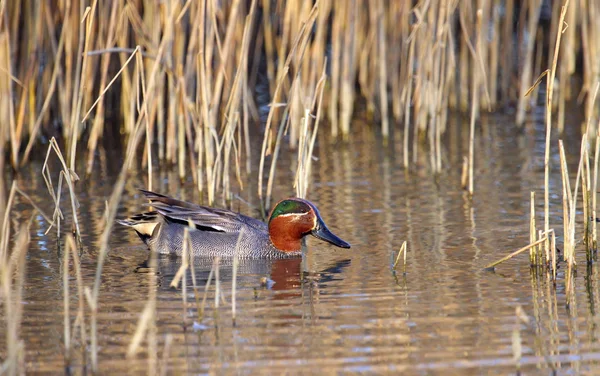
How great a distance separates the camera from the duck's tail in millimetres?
7340

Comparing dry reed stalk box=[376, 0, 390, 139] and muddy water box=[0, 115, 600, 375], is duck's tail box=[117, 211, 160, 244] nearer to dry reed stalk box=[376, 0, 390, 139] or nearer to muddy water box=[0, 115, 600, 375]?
muddy water box=[0, 115, 600, 375]

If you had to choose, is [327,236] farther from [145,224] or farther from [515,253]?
[515,253]

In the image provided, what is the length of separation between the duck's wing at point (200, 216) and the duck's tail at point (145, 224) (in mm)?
92

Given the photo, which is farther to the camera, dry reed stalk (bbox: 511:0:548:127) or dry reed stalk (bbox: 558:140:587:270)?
dry reed stalk (bbox: 511:0:548:127)

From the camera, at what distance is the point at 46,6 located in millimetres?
9344

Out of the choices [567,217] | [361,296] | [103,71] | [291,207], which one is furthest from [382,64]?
[361,296]

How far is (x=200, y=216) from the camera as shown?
23.7 feet

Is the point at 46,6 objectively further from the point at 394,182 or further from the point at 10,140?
the point at 394,182

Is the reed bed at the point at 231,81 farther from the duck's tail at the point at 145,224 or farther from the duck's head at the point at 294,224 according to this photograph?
the duck's head at the point at 294,224

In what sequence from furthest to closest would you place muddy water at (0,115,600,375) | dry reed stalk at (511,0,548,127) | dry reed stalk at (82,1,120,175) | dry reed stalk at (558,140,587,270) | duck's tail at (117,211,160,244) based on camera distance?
1. dry reed stalk at (511,0,548,127)
2. dry reed stalk at (82,1,120,175)
3. duck's tail at (117,211,160,244)
4. dry reed stalk at (558,140,587,270)
5. muddy water at (0,115,600,375)

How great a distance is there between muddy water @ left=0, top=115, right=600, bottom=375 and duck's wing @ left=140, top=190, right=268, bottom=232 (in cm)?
34

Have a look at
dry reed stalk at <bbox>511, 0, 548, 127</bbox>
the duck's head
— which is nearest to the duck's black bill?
the duck's head

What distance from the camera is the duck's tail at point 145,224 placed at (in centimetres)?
734

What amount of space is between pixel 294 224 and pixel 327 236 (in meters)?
0.28
